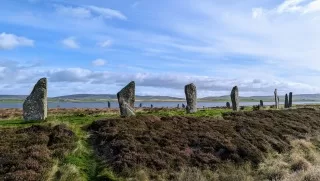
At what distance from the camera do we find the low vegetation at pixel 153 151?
21.5 m

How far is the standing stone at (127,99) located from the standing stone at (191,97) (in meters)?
7.64

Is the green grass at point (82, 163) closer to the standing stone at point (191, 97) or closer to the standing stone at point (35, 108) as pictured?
the standing stone at point (35, 108)

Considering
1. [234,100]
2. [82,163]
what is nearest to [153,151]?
[82,163]

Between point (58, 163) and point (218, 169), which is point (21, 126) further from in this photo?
point (218, 169)

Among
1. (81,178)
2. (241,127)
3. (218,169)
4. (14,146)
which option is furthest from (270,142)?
(14,146)

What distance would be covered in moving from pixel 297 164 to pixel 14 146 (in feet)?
51.8

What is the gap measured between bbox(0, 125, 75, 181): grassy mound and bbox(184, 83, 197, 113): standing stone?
16166 millimetres

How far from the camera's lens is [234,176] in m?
22.8

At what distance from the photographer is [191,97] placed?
40.9 meters

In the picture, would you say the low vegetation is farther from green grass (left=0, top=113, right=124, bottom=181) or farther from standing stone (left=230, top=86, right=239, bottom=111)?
standing stone (left=230, top=86, right=239, bottom=111)

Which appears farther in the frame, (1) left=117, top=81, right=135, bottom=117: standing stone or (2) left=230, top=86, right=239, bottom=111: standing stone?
(2) left=230, top=86, right=239, bottom=111: standing stone

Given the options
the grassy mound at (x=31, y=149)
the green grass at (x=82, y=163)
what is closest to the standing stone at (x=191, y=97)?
the green grass at (x=82, y=163)

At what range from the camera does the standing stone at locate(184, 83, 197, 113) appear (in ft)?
133

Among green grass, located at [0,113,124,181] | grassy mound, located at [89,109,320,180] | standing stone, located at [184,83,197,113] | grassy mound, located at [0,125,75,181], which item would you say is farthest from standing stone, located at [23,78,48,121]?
standing stone, located at [184,83,197,113]
